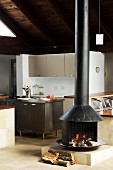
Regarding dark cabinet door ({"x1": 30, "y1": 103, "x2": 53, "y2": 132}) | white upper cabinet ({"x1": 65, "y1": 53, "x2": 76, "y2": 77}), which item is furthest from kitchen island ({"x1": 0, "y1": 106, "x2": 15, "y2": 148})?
white upper cabinet ({"x1": 65, "y1": 53, "x2": 76, "y2": 77})

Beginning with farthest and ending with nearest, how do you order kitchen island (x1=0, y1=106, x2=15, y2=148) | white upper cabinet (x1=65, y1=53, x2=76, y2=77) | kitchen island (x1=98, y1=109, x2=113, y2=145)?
white upper cabinet (x1=65, y1=53, x2=76, y2=77), kitchen island (x1=0, y1=106, x2=15, y2=148), kitchen island (x1=98, y1=109, x2=113, y2=145)

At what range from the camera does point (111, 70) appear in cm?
1071

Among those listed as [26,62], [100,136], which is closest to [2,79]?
[26,62]

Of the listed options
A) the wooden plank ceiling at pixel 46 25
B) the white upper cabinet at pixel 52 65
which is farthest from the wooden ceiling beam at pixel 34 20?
the white upper cabinet at pixel 52 65

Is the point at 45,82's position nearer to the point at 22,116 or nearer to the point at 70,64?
the point at 70,64

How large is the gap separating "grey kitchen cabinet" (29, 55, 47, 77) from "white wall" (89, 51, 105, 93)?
154cm

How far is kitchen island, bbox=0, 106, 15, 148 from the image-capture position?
23.9 feet

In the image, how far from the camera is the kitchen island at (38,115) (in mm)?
8180

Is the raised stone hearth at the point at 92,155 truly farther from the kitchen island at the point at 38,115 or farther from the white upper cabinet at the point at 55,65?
the white upper cabinet at the point at 55,65

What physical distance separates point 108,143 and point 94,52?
3198 mm

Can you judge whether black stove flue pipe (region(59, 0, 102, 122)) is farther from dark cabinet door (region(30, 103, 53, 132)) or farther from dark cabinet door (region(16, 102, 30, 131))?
dark cabinet door (region(16, 102, 30, 131))

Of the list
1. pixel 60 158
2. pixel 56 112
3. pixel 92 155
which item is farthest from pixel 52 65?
pixel 92 155

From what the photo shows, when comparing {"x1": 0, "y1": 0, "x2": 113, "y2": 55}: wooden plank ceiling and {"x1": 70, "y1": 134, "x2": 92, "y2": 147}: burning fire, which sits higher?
{"x1": 0, "y1": 0, "x2": 113, "y2": 55}: wooden plank ceiling

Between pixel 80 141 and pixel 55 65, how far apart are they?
395cm
